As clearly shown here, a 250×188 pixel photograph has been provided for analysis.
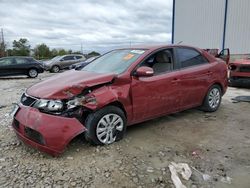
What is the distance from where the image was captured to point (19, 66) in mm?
16922

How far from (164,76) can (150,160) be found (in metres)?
1.61

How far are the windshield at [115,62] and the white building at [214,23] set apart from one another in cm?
1469

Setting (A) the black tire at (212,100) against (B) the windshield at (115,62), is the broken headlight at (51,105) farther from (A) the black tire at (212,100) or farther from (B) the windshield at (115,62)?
(A) the black tire at (212,100)

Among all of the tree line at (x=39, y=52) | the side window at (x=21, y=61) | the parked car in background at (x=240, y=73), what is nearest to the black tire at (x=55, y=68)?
the side window at (x=21, y=61)

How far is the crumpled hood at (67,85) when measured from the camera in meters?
3.62

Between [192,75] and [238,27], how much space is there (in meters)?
17.6

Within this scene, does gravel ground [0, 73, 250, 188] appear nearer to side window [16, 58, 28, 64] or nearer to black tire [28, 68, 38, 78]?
black tire [28, 68, 38, 78]

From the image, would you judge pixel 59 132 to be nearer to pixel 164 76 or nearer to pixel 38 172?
pixel 38 172

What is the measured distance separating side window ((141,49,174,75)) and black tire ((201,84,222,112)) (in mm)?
1267

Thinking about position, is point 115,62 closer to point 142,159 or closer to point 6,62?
point 142,159

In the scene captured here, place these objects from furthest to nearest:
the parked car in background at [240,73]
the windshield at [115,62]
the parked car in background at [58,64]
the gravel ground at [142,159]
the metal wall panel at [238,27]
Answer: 1. the parked car in background at [58,64]
2. the metal wall panel at [238,27]
3. the parked car in background at [240,73]
4. the windshield at [115,62]
5. the gravel ground at [142,159]

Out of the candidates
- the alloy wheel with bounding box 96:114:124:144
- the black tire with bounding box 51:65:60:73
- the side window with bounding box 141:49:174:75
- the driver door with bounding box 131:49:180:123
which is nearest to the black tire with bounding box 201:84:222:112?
the driver door with bounding box 131:49:180:123

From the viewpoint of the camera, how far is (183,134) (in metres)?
4.51

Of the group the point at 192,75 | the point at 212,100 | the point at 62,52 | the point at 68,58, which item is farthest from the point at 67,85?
the point at 62,52
